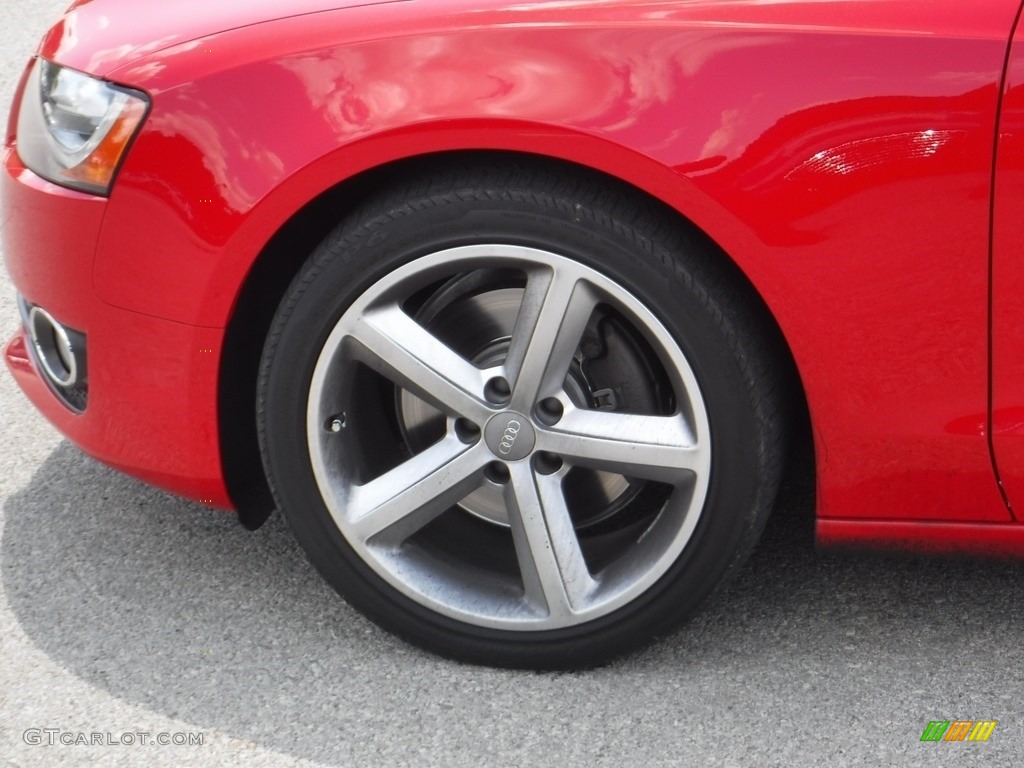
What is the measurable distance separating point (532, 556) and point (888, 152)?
86 centimetres

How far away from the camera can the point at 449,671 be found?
2311 millimetres

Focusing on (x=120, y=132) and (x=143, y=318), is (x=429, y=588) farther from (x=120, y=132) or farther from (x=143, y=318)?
(x=120, y=132)

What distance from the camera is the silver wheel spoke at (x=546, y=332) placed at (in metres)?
2.05

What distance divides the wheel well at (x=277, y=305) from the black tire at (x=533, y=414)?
20 mm

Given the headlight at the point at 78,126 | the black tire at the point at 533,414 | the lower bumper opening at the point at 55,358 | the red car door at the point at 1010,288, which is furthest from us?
the lower bumper opening at the point at 55,358

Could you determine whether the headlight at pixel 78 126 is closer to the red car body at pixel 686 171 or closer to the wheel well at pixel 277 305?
the red car body at pixel 686 171

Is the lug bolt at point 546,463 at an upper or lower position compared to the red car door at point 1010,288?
lower

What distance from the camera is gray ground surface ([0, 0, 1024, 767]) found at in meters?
2.13

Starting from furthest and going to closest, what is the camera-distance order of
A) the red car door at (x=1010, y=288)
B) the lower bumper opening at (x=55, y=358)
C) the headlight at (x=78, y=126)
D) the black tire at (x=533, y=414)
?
the lower bumper opening at (x=55, y=358)
the headlight at (x=78, y=126)
the black tire at (x=533, y=414)
the red car door at (x=1010, y=288)

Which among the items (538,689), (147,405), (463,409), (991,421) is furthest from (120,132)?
(991,421)

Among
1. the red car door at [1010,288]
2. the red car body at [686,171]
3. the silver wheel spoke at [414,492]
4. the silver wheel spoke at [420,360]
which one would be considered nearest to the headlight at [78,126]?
the red car body at [686,171]

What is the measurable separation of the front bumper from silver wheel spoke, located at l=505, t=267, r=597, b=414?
491 millimetres

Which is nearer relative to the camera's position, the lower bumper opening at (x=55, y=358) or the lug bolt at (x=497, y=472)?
the lug bolt at (x=497, y=472)

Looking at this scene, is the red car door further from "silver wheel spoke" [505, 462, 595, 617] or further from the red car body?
"silver wheel spoke" [505, 462, 595, 617]
